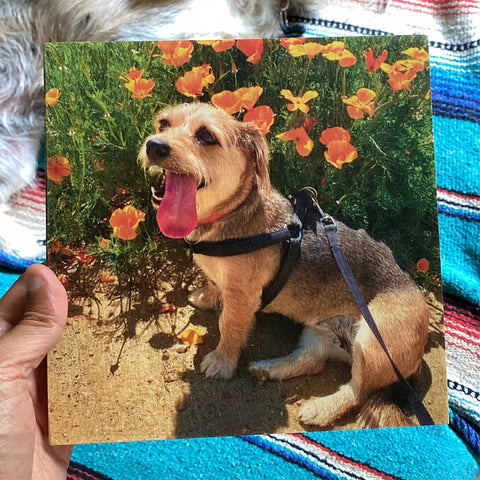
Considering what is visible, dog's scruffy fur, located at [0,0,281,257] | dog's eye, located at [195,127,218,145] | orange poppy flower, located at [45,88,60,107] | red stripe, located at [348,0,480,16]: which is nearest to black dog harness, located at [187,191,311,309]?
dog's eye, located at [195,127,218,145]

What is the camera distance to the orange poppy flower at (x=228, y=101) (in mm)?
501

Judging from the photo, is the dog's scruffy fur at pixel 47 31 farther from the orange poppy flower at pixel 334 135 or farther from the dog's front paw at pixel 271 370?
the dog's front paw at pixel 271 370

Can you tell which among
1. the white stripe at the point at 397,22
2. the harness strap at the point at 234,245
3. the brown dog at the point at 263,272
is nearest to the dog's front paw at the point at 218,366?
the brown dog at the point at 263,272

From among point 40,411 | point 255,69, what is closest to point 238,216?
point 255,69

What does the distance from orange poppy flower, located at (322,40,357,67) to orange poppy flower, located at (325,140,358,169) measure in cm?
9

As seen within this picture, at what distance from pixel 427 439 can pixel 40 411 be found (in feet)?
1.78

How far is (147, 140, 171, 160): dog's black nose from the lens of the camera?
0.48 meters

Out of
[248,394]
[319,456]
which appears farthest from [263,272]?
[319,456]

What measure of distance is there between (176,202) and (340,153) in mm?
187


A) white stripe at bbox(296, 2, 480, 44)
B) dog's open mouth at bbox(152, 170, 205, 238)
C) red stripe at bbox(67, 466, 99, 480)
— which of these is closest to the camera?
dog's open mouth at bbox(152, 170, 205, 238)

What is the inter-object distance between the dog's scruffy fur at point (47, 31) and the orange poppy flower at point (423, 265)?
1.65 feet

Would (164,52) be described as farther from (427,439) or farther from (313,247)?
(427,439)

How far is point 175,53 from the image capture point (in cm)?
52

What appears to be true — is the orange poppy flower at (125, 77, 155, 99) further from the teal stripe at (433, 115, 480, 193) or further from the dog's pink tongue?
the teal stripe at (433, 115, 480, 193)
